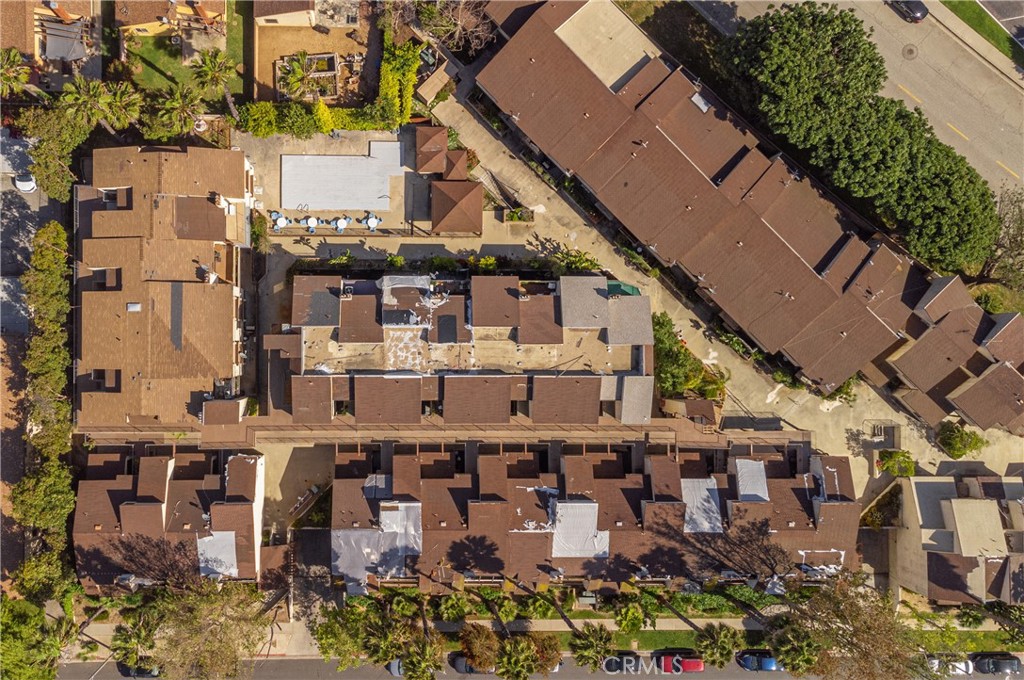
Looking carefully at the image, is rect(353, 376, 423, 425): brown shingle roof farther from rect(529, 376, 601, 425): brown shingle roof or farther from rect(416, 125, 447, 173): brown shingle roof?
rect(416, 125, 447, 173): brown shingle roof

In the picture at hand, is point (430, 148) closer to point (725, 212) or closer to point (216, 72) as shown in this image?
point (216, 72)

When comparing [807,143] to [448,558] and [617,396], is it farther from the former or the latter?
[448,558]

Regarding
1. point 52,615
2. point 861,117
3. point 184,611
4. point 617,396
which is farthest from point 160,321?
point 861,117

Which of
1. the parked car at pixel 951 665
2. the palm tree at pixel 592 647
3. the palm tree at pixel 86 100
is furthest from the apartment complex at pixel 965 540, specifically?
the palm tree at pixel 86 100

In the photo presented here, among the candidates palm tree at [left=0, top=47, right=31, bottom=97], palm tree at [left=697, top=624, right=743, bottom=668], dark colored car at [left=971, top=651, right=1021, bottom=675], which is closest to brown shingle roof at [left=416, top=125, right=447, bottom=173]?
palm tree at [left=0, top=47, right=31, bottom=97]

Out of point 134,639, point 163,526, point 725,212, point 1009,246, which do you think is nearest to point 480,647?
point 163,526

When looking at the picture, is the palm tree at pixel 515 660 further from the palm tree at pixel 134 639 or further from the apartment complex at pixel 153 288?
Result: the apartment complex at pixel 153 288
